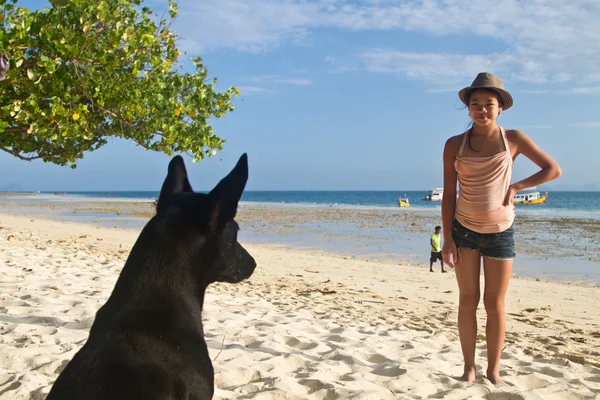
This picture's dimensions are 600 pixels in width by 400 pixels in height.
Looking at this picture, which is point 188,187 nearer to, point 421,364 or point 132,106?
point 421,364

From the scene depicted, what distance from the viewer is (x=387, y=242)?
2075 cm

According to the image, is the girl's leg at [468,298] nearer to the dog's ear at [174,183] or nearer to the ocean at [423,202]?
the dog's ear at [174,183]

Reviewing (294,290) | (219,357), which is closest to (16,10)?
(219,357)

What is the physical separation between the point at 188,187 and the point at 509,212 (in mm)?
2555

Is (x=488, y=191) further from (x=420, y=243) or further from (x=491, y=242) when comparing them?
(x=420, y=243)

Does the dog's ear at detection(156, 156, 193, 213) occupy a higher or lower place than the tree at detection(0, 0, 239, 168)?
lower

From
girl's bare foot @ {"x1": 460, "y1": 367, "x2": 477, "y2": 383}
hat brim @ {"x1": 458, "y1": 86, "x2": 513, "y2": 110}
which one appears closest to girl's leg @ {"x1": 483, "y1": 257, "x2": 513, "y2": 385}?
girl's bare foot @ {"x1": 460, "y1": 367, "x2": 477, "y2": 383}

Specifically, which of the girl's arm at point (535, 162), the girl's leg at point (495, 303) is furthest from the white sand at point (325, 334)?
the girl's arm at point (535, 162)

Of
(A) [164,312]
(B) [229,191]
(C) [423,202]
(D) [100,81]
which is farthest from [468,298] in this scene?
(C) [423,202]

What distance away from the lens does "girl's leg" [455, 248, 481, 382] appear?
4.05m

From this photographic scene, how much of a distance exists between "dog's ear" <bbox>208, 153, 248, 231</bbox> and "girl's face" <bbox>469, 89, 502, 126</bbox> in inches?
94.6

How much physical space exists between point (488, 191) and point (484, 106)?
64cm

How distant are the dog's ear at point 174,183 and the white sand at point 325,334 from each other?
1.82 m

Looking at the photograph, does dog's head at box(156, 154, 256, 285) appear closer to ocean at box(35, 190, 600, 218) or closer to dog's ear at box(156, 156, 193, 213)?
dog's ear at box(156, 156, 193, 213)
